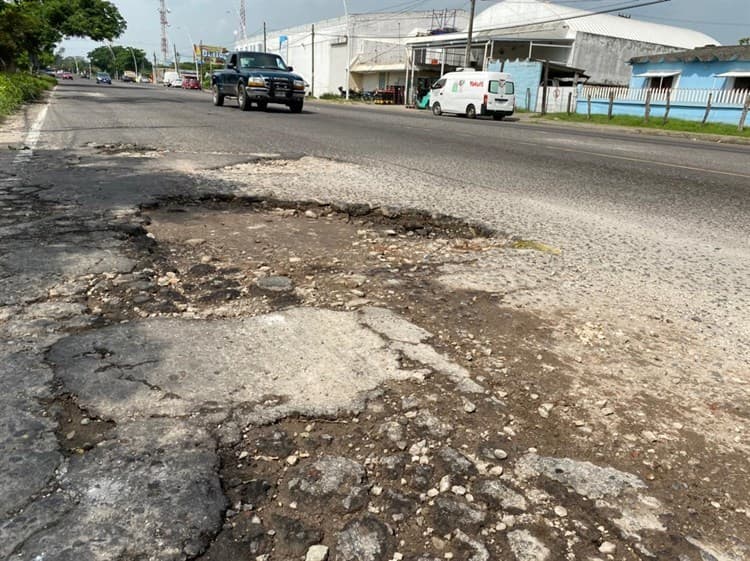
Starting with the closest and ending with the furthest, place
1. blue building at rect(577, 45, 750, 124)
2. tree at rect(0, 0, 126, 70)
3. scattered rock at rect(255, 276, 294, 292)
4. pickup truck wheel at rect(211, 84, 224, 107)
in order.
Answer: scattered rock at rect(255, 276, 294, 292) < pickup truck wheel at rect(211, 84, 224, 107) < blue building at rect(577, 45, 750, 124) < tree at rect(0, 0, 126, 70)

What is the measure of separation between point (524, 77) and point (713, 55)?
9.72 m

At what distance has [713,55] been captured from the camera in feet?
87.6

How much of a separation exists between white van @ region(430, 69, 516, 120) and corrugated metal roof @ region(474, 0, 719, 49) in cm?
1523

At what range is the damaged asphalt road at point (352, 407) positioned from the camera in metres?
1.54

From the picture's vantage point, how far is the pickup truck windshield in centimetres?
1862

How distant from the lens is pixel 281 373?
7.53 ft

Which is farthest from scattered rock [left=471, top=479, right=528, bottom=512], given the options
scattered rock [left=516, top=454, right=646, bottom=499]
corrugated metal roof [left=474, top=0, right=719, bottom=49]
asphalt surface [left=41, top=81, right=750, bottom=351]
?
corrugated metal roof [left=474, top=0, right=719, bottom=49]

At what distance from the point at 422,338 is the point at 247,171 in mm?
4960

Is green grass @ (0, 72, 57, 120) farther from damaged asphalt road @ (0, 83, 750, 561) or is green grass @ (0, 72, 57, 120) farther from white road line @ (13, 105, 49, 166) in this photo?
damaged asphalt road @ (0, 83, 750, 561)

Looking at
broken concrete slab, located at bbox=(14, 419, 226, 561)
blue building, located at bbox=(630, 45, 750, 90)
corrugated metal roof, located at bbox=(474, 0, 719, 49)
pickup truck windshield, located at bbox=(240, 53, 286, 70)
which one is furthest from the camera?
corrugated metal roof, located at bbox=(474, 0, 719, 49)

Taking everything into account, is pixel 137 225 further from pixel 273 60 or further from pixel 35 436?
pixel 273 60

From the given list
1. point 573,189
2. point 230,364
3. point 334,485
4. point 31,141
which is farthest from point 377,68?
point 334,485

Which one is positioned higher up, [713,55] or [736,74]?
[713,55]

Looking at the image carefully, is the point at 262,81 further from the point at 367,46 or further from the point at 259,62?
the point at 367,46
